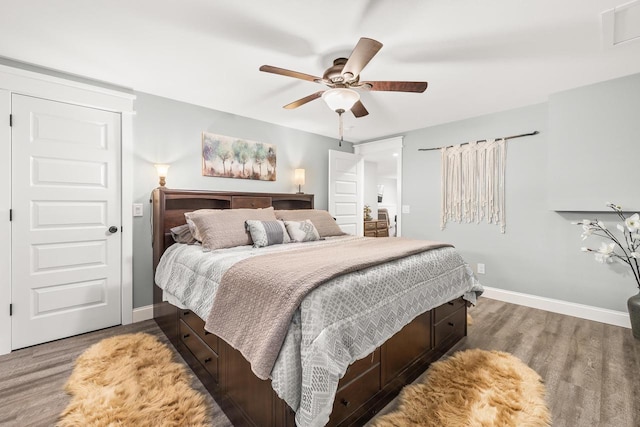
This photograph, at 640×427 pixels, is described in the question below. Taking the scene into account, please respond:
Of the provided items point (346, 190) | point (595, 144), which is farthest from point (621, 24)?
point (346, 190)

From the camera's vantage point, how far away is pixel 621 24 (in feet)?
6.12

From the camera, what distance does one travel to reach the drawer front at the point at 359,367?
141 centimetres

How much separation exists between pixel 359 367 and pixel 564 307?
296 centimetres

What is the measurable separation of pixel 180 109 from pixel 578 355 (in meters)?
4.35

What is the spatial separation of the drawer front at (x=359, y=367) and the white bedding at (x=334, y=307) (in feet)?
0.45

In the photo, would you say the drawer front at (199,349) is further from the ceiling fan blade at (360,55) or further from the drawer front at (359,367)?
the ceiling fan blade at (360,55)

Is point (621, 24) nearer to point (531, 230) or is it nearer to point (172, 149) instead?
point (531, 230)

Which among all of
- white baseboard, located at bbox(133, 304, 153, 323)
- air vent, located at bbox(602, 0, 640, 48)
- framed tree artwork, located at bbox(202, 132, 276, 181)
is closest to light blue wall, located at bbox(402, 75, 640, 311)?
air vent, located at bbox(602, 0, 640, 48)

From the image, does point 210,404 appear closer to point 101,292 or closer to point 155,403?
point 155,403

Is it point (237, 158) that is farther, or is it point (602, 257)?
point (237, 158)

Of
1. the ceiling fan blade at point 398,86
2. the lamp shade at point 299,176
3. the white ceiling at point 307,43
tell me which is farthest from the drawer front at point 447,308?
the lamp shade at point 299,176

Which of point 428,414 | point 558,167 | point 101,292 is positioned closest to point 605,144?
point 558,167

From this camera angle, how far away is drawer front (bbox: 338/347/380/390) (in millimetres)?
1411

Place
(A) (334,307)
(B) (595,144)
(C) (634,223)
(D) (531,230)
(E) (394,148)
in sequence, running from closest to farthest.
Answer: (A) (334,307) < (C) (634,223) < (B) (595,144) < (D) (531,230) < (E) (394,148)
